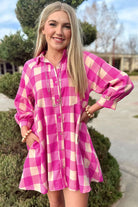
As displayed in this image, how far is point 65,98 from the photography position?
4.43ft

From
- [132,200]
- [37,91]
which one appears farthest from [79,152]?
[132,200]

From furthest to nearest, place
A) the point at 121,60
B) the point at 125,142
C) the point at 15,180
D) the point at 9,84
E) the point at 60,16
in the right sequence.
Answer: the point at 121,60, the point at 125,142, the point at 9,84, the point at 15,180, the point at 60,16

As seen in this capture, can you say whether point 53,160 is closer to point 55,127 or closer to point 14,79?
point 55,127

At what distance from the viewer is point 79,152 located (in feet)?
4.56

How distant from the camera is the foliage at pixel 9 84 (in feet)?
7.43

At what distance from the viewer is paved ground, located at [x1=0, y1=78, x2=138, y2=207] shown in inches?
102

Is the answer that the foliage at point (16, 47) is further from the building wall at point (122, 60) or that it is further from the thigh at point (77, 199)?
the building wall at point (122, 60)

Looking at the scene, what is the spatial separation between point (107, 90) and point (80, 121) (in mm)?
320

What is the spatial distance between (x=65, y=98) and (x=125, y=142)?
11.1 feet

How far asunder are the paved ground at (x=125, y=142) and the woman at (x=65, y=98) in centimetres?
132

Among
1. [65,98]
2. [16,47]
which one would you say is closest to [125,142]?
[16,47]

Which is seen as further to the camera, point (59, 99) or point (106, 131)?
point (106, 131)

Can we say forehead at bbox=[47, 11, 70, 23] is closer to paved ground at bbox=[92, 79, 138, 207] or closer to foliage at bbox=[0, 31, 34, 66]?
foliage at bbox=[0, 31, 34, 66]

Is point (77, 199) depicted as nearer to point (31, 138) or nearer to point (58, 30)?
point (31, 138)
